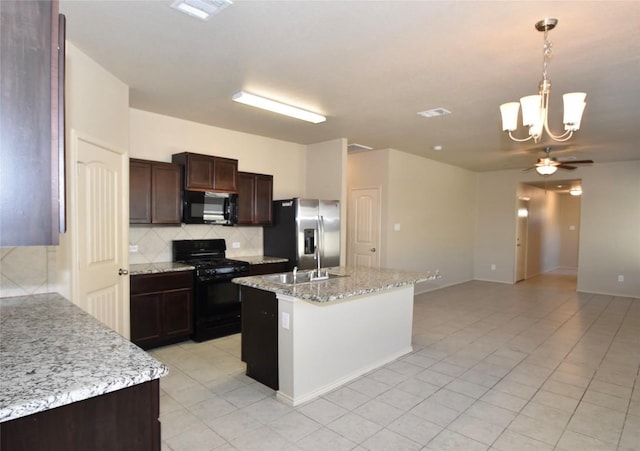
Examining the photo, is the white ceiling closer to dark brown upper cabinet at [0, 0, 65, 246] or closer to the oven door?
dark brown upper cabinet at [0, 0, 65, 246]

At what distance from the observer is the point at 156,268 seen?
4.00 meters

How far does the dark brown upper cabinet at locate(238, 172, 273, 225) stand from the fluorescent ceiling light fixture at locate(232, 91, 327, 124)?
1.33 meters

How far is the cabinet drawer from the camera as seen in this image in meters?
A: 3.76

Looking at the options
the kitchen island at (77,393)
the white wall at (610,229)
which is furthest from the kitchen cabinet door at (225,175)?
the white wall at (610,229)

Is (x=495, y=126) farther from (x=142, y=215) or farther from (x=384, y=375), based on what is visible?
(x=142, y=215)

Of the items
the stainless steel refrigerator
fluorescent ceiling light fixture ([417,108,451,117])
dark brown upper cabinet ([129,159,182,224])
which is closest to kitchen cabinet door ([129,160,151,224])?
dark brown upper cabinet ([129,159,182,224])

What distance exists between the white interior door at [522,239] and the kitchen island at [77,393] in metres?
8.71

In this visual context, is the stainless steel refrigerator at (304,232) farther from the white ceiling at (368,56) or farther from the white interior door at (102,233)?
the white interior door at (102,233)

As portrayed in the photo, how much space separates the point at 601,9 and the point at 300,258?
12.7ft

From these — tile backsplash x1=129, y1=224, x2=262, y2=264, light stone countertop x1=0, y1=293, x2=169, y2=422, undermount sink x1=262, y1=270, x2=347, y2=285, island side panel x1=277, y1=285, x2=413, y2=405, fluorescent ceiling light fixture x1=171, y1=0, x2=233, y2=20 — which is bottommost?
island side panel x1=277, y1=285, x2=413, y2=405

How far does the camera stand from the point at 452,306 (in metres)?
6.13

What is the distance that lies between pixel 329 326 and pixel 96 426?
2.04m

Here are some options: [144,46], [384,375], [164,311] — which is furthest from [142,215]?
[384,375]

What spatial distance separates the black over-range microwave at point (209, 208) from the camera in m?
4.38
